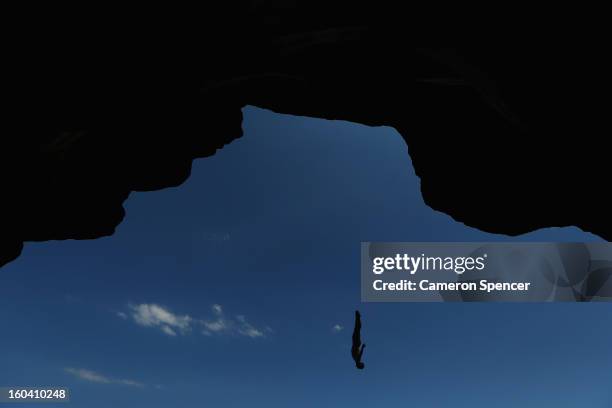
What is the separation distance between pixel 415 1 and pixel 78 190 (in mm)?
12490

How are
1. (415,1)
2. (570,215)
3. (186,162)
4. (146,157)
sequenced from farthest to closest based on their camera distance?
(186,162) < (146,157) < (570,215) < (415,1)

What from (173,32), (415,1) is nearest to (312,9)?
(415,1)

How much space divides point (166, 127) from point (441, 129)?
867 cm

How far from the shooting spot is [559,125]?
8.38m

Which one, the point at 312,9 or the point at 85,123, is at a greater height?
the point at 312,9

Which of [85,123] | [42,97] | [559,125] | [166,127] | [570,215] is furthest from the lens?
[166,127]

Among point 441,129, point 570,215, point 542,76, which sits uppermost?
point 441,129

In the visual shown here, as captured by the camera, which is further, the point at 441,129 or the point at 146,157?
the point at 146,157

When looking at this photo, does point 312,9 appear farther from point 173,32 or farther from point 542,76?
point 542,76

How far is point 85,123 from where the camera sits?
9977 mm

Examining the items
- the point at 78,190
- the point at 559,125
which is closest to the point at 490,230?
the point at 559,125

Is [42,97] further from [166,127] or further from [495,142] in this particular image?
[495,142]

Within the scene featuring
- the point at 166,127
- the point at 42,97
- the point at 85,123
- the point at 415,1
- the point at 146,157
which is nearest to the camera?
the point at 415,1

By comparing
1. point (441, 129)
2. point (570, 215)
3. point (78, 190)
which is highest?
point (441, 129)
